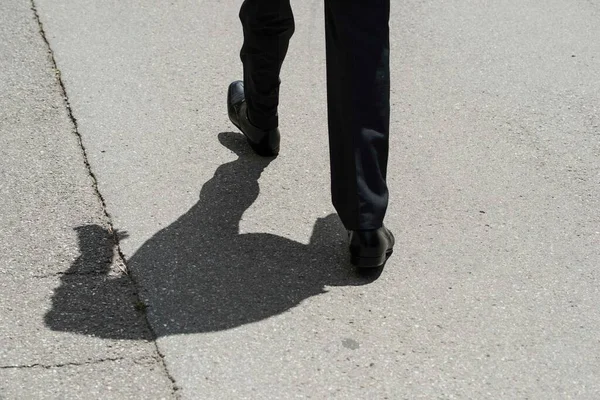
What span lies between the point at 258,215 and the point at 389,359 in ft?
3.33

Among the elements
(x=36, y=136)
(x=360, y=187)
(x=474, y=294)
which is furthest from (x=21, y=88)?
(x=474, y=294)

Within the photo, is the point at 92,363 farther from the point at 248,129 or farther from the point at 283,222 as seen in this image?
the point at 248,129

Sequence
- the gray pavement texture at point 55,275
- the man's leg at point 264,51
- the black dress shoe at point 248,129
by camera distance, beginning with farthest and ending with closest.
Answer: the black dress shoe at point 248,129, the man's leg at point 264,51, the gray pavement texture at point 55,275

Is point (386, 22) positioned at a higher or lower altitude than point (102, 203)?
higher

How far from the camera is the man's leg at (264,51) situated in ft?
13.3

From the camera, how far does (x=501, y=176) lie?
14.9 feet

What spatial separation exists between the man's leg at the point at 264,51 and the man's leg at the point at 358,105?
550mm

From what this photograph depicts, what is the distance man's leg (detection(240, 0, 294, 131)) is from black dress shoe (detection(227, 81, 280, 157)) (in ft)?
0.11

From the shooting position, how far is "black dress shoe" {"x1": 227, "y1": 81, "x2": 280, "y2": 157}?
4.46m

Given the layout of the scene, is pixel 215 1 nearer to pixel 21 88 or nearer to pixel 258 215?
pixel 21 88

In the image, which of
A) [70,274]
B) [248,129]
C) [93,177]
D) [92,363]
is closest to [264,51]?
[248,129]

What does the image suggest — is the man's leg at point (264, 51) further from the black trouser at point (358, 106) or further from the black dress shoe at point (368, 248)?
the black dress shoe at point (368, 248)

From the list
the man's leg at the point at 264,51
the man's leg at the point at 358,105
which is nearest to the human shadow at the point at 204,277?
the man's leg at the point at 358,105

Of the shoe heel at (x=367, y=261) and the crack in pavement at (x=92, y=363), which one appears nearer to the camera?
the crack in pavement at (x=92, y=363)
